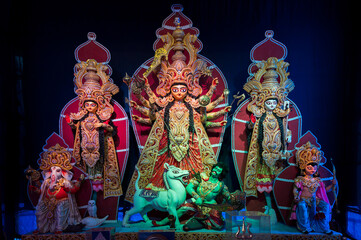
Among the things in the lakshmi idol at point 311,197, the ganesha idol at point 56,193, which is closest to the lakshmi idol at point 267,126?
the lakshmi idol at point 311,197

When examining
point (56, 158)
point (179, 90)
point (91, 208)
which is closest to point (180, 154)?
point (179, 90)

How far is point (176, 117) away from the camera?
3998 mm

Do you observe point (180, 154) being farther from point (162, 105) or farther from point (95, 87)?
point (95, 87)

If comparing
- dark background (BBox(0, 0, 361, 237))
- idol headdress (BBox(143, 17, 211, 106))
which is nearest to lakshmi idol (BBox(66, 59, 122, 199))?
dark background (BBox(0, 0, 361, 237))

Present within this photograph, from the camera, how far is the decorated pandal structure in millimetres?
3688

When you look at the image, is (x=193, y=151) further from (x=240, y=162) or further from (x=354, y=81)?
(x=354, y=81)

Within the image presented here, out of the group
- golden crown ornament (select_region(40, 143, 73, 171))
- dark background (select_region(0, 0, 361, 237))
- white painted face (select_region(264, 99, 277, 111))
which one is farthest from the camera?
dark background (select_region(0, 0, 361, 237))

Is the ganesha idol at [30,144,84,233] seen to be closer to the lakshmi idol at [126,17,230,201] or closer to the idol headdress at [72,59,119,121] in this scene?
the idol headdress at [72,59,119,121]

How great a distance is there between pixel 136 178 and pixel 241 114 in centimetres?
182

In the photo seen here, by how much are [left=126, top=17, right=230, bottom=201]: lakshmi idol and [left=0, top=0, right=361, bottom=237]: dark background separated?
43 centimetres

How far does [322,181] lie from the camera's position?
13.0 feet

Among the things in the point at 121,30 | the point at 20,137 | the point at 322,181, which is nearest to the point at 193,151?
the point at 322,181

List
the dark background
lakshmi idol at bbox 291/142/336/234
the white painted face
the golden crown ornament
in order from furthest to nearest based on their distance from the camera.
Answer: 1. the dark background
2. the white painted face
3. the golden crown ornament
4. lakshmi idol at bbox 291/142/336/234

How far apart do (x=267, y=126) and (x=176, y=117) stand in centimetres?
128
